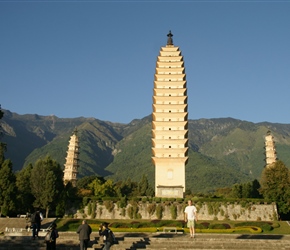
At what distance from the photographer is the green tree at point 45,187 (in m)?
45.8

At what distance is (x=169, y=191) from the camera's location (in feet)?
177

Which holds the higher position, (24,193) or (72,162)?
(72,162)

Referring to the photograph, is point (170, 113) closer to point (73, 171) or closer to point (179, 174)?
point (179, 174)

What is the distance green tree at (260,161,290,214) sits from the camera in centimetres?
4750

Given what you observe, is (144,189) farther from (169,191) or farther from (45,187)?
(45,187)

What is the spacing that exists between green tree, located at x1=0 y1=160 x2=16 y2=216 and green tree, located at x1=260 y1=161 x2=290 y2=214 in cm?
2903

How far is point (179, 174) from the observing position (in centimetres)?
5581

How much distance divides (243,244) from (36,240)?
9489 millimetres

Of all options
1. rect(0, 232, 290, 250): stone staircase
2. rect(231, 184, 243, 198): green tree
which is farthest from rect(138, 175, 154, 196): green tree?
rect(0, 232, 290, 250): stone staircase

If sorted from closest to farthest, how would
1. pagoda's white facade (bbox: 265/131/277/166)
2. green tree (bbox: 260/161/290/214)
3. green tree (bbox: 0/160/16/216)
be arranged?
green tree (bbox: 0/160/16/216) < green tree (bbox: 260/161/290/214) < pagoda's white facade (bbox: 265/131/277/166)

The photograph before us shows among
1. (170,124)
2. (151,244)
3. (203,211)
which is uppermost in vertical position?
(170,124)

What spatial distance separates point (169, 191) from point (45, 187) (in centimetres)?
1658

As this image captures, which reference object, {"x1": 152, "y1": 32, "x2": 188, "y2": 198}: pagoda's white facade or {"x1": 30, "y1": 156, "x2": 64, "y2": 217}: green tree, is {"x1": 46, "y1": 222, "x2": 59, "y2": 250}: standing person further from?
{"x1": 152, "y1": 32, "x2": 188, "y2": 198}: pagoda's white facade

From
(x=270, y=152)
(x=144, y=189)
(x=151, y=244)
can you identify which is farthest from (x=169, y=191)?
(x=151, y=244)
